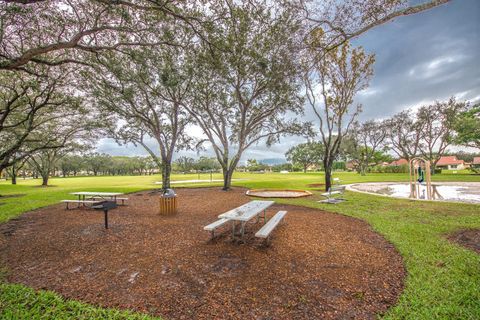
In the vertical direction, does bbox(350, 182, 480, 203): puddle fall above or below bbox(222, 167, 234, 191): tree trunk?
below

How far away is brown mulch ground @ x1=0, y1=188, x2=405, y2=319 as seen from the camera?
3.03 metres

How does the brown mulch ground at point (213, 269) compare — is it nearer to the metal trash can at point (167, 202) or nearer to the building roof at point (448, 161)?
the metal trash can at point (167, 202)

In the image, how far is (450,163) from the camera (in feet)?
249

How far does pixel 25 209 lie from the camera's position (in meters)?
10.4

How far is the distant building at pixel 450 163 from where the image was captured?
75.6m

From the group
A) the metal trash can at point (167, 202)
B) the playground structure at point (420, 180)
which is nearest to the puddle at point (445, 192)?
the playground structure at point (420, 180)

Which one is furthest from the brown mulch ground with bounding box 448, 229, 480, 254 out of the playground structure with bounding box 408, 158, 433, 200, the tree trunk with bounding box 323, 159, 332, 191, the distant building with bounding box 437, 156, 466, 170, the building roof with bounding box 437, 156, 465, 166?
the building roof with bounding box 437, 156, 465, 166

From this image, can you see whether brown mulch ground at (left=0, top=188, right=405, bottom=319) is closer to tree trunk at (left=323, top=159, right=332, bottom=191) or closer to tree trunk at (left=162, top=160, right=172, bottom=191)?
tree trunk at (left=323, top=159, right=332, bottom=191)

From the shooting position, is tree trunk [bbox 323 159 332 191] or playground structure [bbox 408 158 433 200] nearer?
playground structure [bbox 408 158 433 200]

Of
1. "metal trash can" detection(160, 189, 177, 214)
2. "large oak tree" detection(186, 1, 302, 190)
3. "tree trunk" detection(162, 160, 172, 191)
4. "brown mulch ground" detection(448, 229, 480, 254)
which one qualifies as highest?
"large oak tree" detection(186, 1, 302, 190)

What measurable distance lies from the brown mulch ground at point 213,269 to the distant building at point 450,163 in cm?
9761

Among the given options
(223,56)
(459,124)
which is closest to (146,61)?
(223,56)

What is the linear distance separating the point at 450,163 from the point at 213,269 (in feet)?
344

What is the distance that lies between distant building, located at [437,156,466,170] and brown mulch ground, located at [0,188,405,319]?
9761 cm
